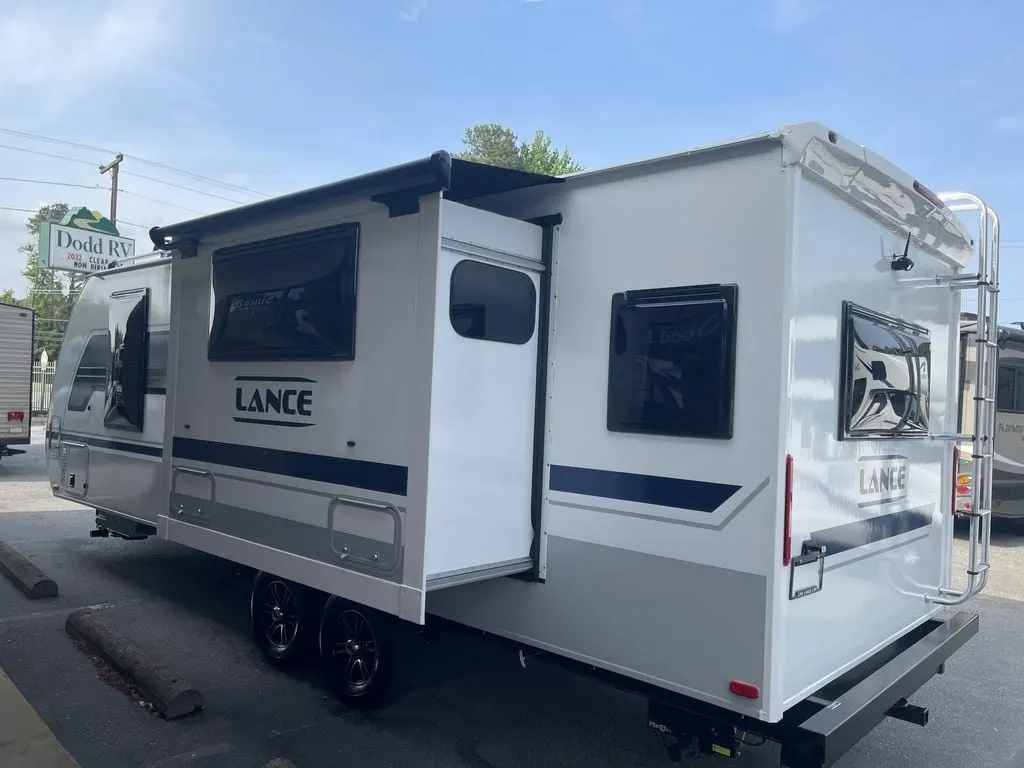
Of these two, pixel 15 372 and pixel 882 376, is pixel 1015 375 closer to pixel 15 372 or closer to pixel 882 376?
pixel 882 376

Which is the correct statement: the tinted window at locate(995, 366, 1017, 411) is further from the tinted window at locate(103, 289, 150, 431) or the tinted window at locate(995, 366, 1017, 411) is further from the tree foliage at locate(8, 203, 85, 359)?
the tree foliage at locate(8, 203, 85, 359)

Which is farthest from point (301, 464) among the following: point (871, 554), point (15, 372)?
point (15, 372)

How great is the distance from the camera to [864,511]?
3.73 meters

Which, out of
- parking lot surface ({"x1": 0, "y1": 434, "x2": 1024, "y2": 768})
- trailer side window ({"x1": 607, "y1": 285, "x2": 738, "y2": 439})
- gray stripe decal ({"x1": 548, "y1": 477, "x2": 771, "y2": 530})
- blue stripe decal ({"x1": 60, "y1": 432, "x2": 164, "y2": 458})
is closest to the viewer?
gray stripe decal ({"x1": 548, "y1": 477, "x2": 771, "y2": 530})

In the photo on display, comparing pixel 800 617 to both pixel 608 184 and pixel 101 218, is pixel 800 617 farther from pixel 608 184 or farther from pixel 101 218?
pixel 101 218

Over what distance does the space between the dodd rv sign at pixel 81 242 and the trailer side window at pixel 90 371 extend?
16.4 meters

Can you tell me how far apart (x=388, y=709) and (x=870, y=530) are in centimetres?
273

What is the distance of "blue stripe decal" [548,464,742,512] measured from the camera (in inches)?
127

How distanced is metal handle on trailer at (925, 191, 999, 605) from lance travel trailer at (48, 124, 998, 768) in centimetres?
2

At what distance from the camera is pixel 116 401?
269 inches

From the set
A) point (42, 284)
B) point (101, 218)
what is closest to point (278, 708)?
point (101, 218)

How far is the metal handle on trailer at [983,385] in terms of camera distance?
12.9 feet

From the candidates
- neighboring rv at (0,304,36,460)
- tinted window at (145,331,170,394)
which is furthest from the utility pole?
tinted window at (145,331,170,394)

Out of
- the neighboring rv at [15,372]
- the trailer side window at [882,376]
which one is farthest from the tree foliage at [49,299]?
the trailer side window at [882,376]
